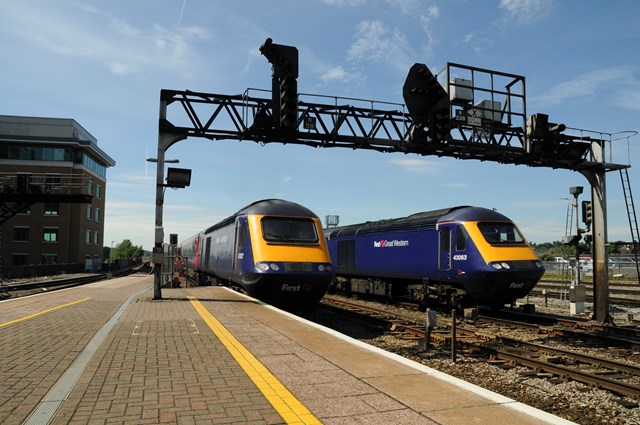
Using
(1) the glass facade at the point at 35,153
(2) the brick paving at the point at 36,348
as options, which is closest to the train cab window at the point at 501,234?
(2) the brick paving at the point at 36,348

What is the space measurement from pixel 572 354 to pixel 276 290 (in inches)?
281

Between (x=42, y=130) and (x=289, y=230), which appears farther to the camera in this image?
(x=42, y=130)

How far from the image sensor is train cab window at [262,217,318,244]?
13.4 m

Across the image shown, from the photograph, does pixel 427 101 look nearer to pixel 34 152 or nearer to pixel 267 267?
pixel 267 267

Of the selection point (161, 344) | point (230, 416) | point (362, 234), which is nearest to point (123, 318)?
point (161, 344)

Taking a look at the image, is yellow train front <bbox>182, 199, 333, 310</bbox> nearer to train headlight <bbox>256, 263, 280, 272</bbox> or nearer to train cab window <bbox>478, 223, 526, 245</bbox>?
train headlight <bbox>256, 263, 280, 272</bbox>

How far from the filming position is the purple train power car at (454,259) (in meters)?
14.3

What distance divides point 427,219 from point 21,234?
176ft

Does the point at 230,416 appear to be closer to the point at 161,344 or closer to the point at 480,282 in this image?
the point at 161,344

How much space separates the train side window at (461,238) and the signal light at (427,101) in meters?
3.13

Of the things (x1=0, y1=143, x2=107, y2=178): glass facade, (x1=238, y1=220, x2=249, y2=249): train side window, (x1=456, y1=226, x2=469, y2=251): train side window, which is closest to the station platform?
(x1=238, y1=220, x2=249, y2=249): train side window

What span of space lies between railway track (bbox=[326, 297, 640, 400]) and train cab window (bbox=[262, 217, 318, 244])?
11.5 feet

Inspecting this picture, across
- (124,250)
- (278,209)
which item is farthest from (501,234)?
(124,250)

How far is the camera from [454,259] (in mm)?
15109
